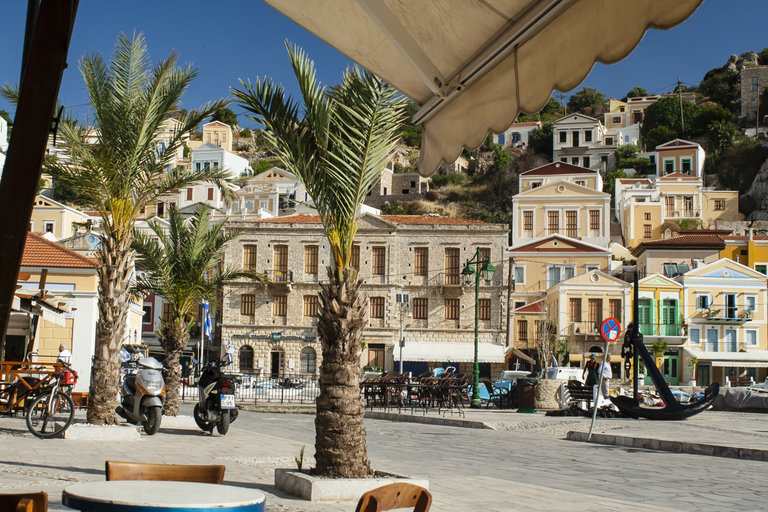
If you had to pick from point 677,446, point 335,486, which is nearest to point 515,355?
point 677,446

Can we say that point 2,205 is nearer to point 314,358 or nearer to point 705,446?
point 705,446

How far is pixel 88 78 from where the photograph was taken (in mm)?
11641

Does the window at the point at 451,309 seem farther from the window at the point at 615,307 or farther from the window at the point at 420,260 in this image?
the window at the point at 615,307

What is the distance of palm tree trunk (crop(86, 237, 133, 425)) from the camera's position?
37.3 ft

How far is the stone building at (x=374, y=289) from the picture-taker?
45094mm

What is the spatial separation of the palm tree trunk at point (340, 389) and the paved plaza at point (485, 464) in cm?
47

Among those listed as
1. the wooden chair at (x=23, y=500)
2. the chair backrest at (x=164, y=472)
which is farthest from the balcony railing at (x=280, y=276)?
the wooden chair at (x=23, y=500)

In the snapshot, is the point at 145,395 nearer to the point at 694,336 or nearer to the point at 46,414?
the point at 46,414

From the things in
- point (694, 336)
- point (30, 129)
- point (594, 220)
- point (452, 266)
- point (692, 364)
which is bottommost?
point (692, 364)

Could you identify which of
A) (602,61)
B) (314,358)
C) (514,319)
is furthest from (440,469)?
(514,319)

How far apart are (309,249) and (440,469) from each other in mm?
37647

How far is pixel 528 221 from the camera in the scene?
54.8 meters

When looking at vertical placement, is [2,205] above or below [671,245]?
below

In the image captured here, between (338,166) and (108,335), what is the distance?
19.3 feet
